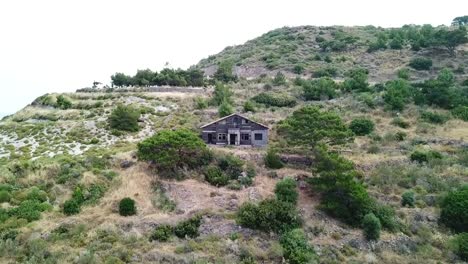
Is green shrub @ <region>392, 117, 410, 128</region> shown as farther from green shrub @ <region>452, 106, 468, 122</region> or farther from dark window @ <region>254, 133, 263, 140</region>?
dark window @ <region>254, 133, 263, 140</region>

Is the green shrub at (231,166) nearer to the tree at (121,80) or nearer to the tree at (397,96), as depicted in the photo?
the tree at (397,96)

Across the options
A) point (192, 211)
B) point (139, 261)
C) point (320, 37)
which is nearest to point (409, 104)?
point (192, 211)

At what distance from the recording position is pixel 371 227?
34.1 m

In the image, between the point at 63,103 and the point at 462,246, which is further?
the point at 63,103

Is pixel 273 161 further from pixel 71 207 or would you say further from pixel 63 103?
pixel 63 103

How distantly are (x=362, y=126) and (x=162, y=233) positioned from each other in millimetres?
28648

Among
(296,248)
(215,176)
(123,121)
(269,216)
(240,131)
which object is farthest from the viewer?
(123,121)

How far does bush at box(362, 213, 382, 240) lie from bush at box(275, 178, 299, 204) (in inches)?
222

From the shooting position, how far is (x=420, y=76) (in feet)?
263

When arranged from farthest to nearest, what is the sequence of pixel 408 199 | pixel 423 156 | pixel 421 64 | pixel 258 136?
pixel 421 64
pixel 258 136
pixel 423 156
pixel 408 199

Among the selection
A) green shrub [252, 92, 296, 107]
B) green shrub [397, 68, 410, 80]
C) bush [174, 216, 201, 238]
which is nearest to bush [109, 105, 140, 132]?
green shrub [252, 92, 296, 107]

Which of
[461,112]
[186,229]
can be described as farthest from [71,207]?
[461,112]

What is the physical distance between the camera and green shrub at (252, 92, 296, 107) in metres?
65.6

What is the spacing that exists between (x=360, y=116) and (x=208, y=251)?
33056 mm
